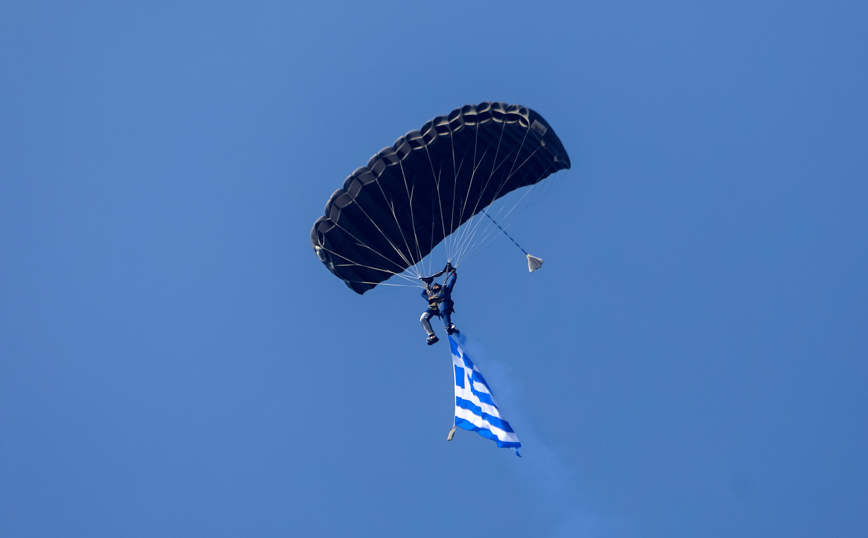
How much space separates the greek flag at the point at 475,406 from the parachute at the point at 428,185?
2622mm

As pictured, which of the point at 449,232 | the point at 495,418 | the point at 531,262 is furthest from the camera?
the point at 449,232

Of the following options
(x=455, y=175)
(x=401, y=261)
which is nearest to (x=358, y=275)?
(x=401, y=261)

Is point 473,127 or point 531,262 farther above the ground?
point 473,127

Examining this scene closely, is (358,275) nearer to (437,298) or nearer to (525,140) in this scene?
(437,298)

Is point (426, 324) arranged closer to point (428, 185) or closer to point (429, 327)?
point (429, 327)

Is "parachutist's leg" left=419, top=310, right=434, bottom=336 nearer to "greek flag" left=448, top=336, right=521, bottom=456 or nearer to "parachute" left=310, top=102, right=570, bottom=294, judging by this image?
"greek flag" left=448, top=336, right=521, bottom=456

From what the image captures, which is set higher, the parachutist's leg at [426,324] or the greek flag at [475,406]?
the parachutist's leg at [426,324]

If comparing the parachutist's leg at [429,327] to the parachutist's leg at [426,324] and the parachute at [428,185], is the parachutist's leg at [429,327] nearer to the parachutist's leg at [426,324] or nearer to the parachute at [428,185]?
the parachutist's leg at [426,324]

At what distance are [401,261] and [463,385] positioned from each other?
4019 mm

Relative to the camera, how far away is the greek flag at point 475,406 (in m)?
26.0

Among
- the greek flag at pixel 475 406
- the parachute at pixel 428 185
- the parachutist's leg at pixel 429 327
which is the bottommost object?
the greek flag at pixel 475 406

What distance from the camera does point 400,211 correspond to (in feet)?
96.6

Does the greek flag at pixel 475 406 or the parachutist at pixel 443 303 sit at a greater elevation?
the parachutist at pixel 443 303

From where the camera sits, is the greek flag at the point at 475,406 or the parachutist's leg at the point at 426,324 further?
the parachutist's leg at the point at 426,324
